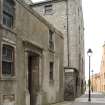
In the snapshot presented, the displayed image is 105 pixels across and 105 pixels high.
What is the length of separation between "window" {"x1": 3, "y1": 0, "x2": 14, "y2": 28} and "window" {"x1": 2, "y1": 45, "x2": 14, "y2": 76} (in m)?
1.21

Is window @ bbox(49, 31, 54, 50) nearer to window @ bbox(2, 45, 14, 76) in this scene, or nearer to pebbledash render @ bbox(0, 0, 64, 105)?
pebbledash render @ bbox(0, 0, 64, 105)

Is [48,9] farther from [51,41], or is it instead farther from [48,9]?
[51,41]

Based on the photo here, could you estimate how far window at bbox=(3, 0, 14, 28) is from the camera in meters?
17.3

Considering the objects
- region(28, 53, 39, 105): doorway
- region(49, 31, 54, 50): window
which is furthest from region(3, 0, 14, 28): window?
region(49, 31, 54, 50): window

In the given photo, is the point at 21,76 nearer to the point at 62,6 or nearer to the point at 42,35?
the point at 42,35

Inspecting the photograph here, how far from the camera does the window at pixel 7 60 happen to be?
17069 millimetres

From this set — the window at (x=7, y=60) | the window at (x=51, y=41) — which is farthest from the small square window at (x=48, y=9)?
the window at (x=7, y=60)

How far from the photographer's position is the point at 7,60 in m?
17.4

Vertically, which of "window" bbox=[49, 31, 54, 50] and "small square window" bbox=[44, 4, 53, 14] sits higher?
"small square window" bbox=[44, 4, 53, 14]

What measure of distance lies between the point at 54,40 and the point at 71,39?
10.8 meters

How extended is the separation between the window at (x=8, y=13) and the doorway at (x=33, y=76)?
17.8 ft

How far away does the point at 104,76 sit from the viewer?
87438 mm

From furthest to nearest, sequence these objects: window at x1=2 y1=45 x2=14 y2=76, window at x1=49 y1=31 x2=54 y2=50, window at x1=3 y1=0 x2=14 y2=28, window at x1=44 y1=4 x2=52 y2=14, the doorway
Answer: window at x1=44 y1=4 x2=52 y2=14 < window at x1=49 y1=31 x2=54 y2=50 < the doorway < window at x1=3 y1=0 x2=14 y2=28 < window at x1=2 y1=45 x2=14 y2=76

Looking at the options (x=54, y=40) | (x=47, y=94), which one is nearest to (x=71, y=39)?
(x=54, y=40)
